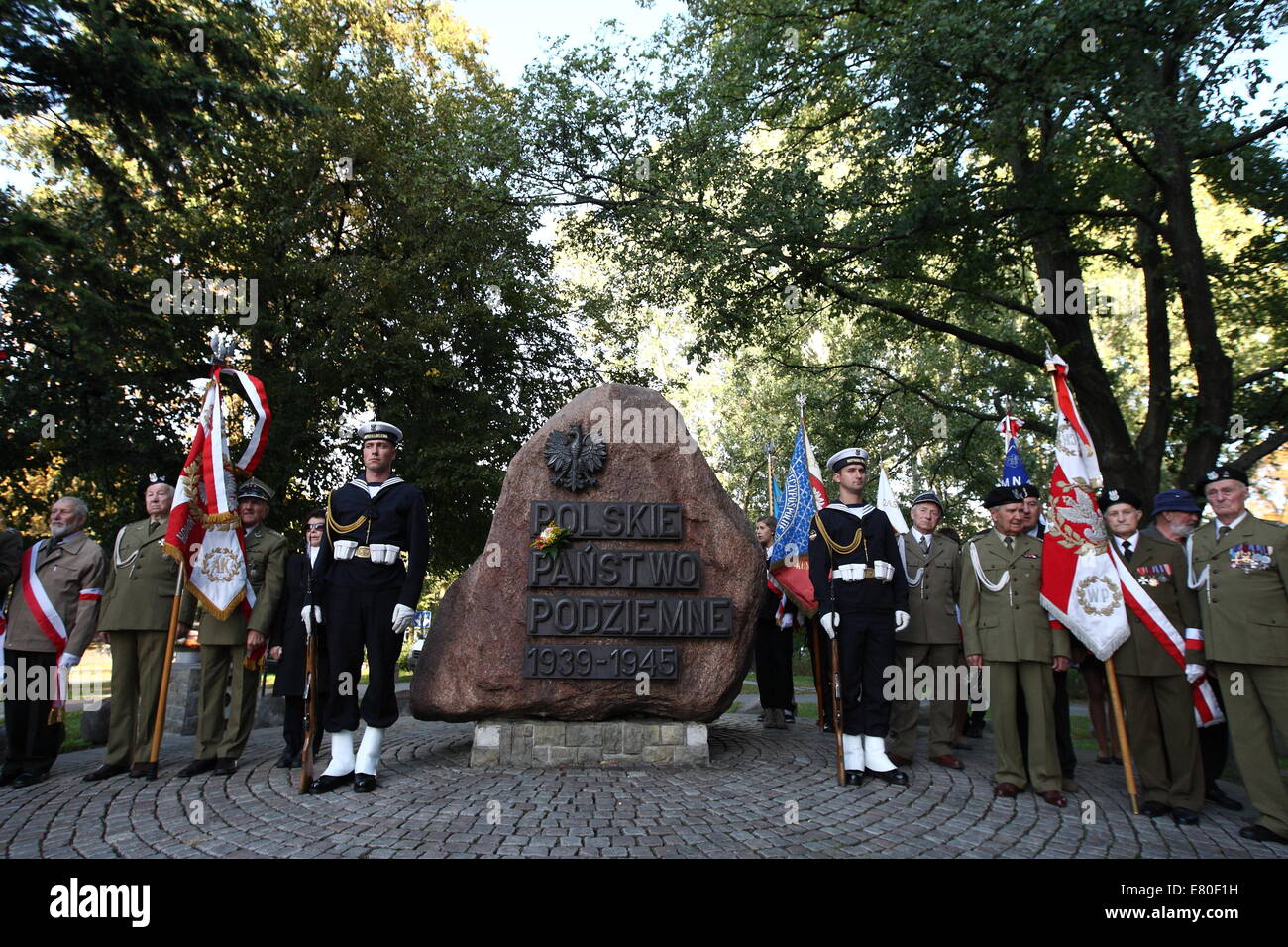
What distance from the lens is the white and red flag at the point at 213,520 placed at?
5.82m

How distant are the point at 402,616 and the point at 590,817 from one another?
1897 mm

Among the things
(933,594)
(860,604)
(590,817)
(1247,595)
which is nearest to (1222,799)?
(1247,595)

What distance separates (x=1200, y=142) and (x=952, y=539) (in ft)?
20.3

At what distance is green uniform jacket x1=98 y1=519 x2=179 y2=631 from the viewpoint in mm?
5727

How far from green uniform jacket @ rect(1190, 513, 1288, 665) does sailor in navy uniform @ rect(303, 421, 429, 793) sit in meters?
5.20

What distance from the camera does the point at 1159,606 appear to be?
5207 millimetres

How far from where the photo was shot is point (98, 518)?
12.0m

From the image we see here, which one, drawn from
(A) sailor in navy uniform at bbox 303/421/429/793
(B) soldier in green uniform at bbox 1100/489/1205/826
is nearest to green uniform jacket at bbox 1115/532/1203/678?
(B) soldier in green uniform at bbox 1100/489/1205/826

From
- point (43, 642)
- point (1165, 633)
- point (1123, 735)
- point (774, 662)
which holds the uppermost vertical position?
point (1165, 633)

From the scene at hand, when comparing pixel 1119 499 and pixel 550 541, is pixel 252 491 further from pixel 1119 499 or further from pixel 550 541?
pixel 1119 499

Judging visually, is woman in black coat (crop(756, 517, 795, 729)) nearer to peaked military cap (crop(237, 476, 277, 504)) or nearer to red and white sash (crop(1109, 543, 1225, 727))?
red and white sash (crop(1109, 543, 1225, 727))
